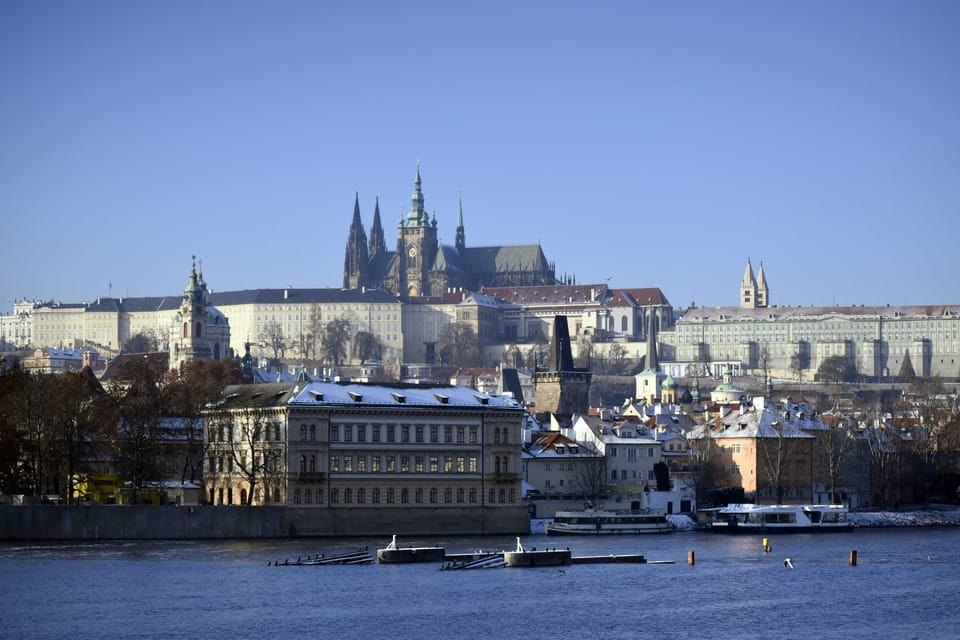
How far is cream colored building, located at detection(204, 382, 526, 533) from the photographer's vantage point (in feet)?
306

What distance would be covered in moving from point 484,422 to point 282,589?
95.5 feet

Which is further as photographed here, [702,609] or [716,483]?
[716,483]

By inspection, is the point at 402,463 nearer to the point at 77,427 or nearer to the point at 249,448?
the point at 249,448

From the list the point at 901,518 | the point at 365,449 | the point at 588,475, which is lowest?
the point at 901,518

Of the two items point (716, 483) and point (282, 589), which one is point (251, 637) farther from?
point (716, 483)

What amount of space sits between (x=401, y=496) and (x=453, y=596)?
25.5 meters

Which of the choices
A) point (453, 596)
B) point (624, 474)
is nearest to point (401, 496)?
point (624, 474)

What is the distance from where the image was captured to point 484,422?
9906 centimetres

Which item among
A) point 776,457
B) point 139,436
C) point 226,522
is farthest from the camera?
point 776,457

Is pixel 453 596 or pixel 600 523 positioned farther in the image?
pixel 600 523

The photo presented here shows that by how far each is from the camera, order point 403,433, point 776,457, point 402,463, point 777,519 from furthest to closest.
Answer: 1. point 776,457
2. point 777,519
3. point 403,433
4. point 402,463

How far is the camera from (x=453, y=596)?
70188 millimetres

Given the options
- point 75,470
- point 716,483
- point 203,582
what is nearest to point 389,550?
point 203,582

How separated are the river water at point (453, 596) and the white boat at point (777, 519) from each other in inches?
661
